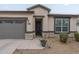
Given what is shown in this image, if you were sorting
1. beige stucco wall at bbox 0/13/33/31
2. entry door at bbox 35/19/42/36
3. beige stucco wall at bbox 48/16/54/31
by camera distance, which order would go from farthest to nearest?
1. entry door at bbox 35/19/42/36
2. beige stucco wall at bbox 48/16/54/31
3. beige stucco wall at bbox 0/13/33/31

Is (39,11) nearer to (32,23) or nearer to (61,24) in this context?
(32,23)

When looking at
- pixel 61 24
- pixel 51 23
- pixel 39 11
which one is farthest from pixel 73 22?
pixel 39 11

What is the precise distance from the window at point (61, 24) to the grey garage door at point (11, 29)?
15.0 feet

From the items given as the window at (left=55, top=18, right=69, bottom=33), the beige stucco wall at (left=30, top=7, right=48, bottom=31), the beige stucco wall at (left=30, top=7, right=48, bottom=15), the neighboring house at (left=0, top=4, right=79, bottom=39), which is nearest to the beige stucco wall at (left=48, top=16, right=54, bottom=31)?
→ the neighboring house at (left=0, top=4, right=79, bottom=39)

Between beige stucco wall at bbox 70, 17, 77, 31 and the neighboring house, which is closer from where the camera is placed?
the neighboring house

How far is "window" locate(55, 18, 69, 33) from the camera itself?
21.0m

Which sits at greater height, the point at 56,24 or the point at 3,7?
the point at 3,7

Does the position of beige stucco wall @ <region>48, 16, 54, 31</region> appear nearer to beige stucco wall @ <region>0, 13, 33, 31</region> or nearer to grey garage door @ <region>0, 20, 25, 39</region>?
beige stucco wall @ <region>0, 13, 33, 31</region>

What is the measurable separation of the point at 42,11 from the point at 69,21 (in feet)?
12.7

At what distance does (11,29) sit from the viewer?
20.3m

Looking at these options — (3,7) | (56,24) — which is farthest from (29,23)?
(3,7)

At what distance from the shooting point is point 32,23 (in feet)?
65.6

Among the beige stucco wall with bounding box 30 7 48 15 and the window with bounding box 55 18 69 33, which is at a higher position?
the beige stucco wall with bounding box 30 7 48 15

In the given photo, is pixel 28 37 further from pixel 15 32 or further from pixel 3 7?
pixel 3 7
